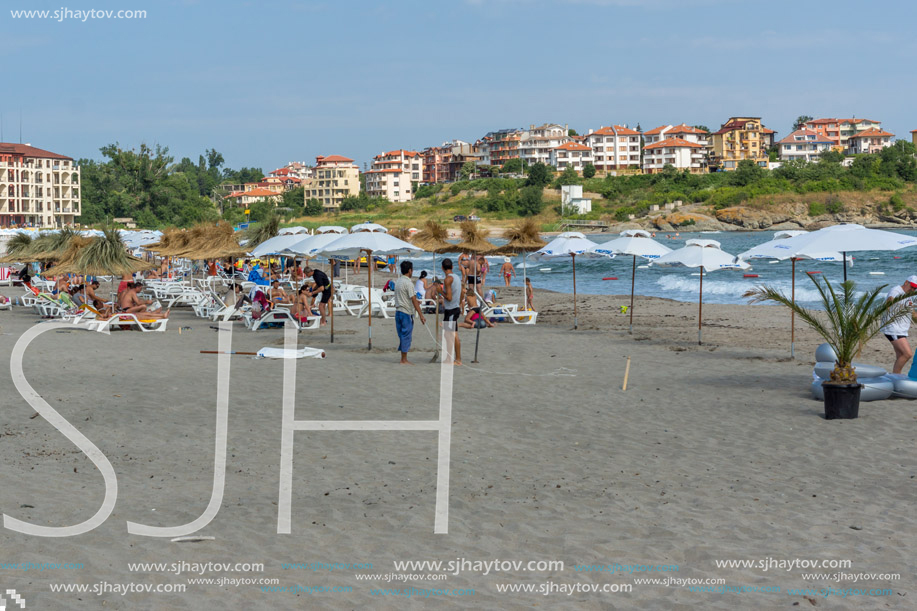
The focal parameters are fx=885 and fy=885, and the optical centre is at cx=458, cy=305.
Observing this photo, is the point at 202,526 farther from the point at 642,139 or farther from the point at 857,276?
the point at 642,139

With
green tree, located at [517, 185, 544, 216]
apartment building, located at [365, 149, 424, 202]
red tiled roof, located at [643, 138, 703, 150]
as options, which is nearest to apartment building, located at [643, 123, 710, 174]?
red tiled roof, located at [643, 138, 703, 150]

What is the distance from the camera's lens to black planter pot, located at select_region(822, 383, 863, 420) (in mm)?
7844

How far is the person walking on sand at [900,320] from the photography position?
28.0ft

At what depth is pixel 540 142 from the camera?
465 feet

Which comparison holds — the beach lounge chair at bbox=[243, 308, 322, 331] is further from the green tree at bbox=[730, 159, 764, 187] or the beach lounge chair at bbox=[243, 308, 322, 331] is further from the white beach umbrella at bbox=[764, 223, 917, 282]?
the green tree at bbox=[730, 159, 764, 187]

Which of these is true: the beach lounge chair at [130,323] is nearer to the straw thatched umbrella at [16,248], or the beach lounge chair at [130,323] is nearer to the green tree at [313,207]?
the straw thatched umbrella at [16,248]

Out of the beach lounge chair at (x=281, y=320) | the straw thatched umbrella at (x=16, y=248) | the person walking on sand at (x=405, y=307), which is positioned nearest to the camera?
the person walking on sand at (x=405, y=307)

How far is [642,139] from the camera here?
14575cm

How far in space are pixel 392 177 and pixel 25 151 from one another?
52.8m

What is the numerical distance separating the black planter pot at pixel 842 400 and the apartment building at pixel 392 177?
126 m

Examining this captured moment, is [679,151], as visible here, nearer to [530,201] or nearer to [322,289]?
[530,201]

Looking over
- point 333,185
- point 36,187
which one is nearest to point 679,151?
point 333,185

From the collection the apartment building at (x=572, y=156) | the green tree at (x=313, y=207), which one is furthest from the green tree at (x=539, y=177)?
the green tree at (x=313, y=207)


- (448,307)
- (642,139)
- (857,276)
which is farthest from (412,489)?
(642,139)
